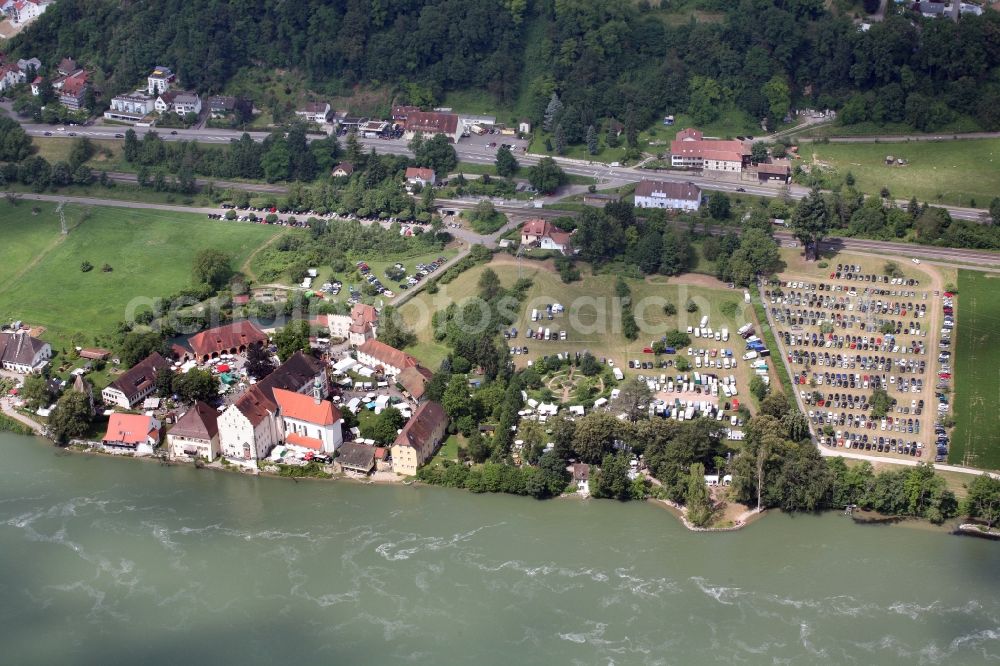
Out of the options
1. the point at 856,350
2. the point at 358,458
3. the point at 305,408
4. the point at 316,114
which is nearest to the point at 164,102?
the point at 316,114

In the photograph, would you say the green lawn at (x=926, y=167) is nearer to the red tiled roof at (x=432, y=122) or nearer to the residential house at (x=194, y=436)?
the red tiled roof at (x=432, y=122)

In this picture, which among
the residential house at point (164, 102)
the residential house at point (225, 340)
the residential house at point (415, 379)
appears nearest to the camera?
the residential house at point (415, 379)

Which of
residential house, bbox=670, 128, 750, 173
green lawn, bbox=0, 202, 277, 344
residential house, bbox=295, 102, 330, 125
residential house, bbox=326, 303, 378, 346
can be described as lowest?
residential house, bbox=326, 303, 378, 346

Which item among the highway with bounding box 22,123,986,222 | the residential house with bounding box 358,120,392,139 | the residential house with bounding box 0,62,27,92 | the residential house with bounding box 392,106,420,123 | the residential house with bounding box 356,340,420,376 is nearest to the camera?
the residential house with bounding box 356,340,420,376

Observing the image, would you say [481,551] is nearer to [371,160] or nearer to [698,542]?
[698,542]

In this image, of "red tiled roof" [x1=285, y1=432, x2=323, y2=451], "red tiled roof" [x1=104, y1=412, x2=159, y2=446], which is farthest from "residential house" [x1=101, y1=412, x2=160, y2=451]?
"red tiled roof" [x1=285, y1=432, x2=323, y2=451]

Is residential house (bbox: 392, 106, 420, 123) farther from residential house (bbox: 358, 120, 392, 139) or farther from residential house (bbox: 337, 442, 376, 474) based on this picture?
residential house (bbox: 337, 442, 376, 474)

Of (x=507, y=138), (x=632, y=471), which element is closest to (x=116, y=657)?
(x=632, y=471)

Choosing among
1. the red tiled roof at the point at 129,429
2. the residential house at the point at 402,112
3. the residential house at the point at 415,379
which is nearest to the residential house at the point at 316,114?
the residential house at the point at 402,112
